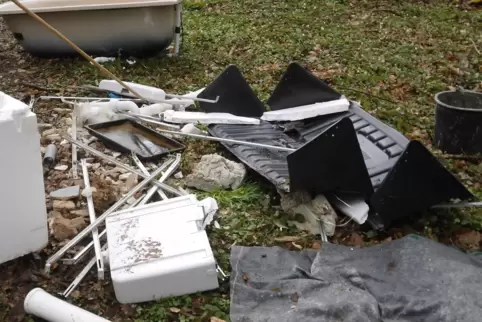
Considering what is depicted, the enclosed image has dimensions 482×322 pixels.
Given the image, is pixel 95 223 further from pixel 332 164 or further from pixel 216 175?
pixel 332 164

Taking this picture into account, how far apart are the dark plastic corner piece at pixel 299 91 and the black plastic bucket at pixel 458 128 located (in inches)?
30.4

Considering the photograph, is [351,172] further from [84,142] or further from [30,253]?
[84,142]

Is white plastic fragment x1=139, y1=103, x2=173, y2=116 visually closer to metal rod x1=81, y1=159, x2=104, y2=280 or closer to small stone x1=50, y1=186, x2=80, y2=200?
metal rod x1=81, y1=159, x2=104, y2=280

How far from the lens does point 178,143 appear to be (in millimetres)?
4078

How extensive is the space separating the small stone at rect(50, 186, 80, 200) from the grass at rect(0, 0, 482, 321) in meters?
0.77

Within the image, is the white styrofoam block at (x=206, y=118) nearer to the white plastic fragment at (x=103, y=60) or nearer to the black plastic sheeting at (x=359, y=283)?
the black plastic sheeting at (x=359, y=283)

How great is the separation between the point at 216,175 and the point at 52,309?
138cm

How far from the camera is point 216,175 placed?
11.7 feet

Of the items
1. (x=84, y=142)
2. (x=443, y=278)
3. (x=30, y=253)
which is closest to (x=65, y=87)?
(x=84, y=142)

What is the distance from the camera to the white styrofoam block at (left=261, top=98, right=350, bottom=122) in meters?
4.18

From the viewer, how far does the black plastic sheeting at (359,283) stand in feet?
8.12

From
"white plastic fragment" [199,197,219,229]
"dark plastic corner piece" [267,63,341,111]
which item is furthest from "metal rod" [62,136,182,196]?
"dark plastic corner piece" [267,63,341,111]

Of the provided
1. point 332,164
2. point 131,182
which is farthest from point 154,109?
point 332,164

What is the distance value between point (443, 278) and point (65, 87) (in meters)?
4.00
